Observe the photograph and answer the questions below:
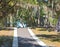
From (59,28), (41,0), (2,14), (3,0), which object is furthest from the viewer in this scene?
(41,0)

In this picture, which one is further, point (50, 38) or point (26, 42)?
point (50, 38)

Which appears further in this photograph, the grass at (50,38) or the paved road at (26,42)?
the grass at (50,38)

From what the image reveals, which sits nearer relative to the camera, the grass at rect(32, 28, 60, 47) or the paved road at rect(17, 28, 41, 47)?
the paved road at rect(17, 28, 41, 47)

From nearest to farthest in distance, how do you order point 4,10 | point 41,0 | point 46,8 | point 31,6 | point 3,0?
point 3,0
point 4,10
point 31,6
point 46,8
point 41,0

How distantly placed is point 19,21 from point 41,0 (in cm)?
2547

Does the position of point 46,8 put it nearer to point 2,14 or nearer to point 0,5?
point 2,14

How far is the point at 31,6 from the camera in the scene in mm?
21656

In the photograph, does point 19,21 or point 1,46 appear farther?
point 19,21

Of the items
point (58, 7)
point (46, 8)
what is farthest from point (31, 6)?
point (46, 8)

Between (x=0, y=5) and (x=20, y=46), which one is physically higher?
(x=0, y=5)

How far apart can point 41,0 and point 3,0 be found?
698 inches

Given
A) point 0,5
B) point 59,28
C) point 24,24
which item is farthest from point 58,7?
point 24,24

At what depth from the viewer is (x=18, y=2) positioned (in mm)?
18828

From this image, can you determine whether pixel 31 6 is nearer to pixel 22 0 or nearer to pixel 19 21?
pixel 22 0
